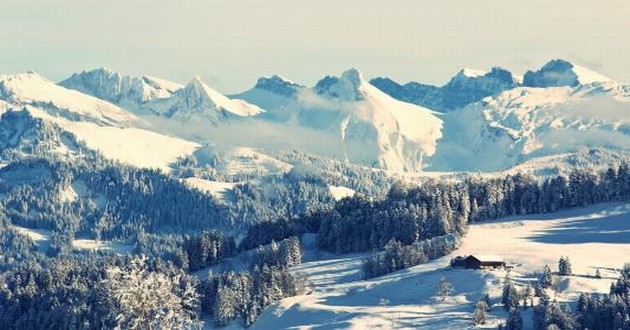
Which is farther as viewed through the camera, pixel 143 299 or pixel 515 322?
pixel 515 322

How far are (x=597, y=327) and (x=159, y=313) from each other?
109939 mm

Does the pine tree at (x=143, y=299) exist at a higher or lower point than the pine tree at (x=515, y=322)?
higher

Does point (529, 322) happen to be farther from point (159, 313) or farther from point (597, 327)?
point (159, 313)

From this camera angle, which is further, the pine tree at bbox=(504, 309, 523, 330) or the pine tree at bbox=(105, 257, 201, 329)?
the pine tree at bbox=(504, 309, 523, 330)

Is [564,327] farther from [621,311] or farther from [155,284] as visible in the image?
[155,284]

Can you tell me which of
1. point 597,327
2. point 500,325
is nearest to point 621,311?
point 597,327

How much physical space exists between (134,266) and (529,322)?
110 meters

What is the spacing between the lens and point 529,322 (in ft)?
654

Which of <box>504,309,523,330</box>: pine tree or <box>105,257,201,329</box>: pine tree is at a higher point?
<box>105,257,201,329</box>: pine tree

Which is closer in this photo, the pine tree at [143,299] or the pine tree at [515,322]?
the pine tree at [143,299]

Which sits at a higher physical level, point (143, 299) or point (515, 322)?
point (143, 299)

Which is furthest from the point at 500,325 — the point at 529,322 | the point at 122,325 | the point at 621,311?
the point at 122,325

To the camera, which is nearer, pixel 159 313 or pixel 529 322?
pixel 159 313

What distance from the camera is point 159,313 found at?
99500 millimetres
